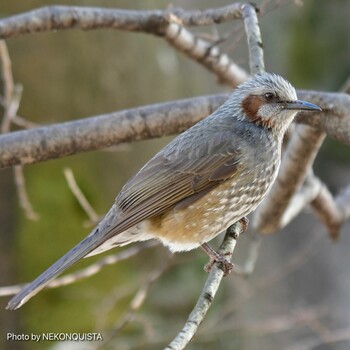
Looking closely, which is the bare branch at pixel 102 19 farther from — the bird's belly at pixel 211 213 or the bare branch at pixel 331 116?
the bird's belly at pixel 211 213

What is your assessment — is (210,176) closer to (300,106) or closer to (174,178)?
(174,178)

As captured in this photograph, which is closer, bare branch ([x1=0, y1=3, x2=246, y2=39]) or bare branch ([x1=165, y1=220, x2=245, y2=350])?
bare branch ([x1=165, y1=220, x2=245, y2=350])

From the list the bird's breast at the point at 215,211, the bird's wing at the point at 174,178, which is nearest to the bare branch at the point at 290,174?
the bird's breast at the point at 215,211

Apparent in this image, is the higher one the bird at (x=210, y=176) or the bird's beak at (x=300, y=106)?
the bird's beak at (x=300, y=106)

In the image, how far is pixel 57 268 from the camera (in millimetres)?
3484

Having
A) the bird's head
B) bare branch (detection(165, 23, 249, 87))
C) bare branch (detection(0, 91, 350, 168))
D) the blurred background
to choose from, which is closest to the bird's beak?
the bird's head

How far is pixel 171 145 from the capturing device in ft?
13.1

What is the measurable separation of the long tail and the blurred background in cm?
228

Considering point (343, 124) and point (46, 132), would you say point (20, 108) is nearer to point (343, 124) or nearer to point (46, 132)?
point (46, 132)

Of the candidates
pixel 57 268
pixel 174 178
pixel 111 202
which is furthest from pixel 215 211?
pixel 111 202

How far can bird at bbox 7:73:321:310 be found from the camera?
12.3 ft

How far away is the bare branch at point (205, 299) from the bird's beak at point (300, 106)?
0.65 meters

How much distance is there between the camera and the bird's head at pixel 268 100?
12.9ft

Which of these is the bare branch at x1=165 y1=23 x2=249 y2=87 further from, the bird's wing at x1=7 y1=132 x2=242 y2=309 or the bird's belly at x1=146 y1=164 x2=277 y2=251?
the bird's belly at x1=146 y1=164 x2=277 y2=251
